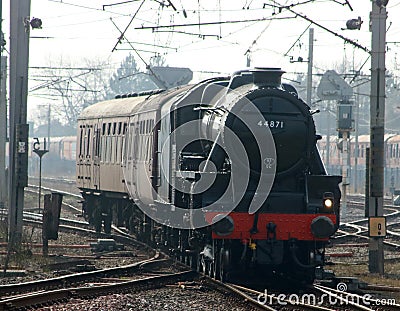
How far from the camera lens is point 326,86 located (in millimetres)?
39281

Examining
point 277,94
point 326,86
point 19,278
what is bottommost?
point 19,278

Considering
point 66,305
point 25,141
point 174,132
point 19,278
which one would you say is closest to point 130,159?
point 25,141

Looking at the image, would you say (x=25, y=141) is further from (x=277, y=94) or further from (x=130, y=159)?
(x=277, y=94)

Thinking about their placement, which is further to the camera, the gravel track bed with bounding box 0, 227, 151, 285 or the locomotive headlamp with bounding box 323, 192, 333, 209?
the gravel track bed with bounding box 0, 227, 151, 285

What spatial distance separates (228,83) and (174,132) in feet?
4.22

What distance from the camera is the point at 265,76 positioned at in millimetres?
14438

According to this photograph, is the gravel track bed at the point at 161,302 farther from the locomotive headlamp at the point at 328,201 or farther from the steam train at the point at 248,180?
the locomotive headlamp at the point at 328,201

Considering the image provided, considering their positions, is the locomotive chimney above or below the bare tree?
below

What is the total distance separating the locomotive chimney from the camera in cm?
1439

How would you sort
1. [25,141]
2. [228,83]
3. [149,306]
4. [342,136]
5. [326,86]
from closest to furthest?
[149,306]
[228,83]
[25,141]
[342,136]
[326,86]

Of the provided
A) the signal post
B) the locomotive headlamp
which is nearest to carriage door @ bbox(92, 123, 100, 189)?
the signal post

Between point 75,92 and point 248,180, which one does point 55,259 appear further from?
point 75,92

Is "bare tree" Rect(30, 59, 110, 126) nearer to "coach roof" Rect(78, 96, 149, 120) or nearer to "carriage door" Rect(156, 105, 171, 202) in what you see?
"coach roof" Rect(78, 96, 149, 120)

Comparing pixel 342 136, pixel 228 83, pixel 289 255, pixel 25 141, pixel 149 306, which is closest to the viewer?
pixel 149 306
